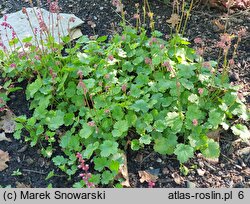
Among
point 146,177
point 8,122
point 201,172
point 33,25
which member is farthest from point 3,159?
point 33,25

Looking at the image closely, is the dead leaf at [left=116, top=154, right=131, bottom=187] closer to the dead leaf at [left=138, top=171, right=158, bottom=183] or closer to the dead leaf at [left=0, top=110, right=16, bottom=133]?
the dead leaf at [left=138, top=171, right=158, bottom=183]

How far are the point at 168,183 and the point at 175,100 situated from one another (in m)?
0.61

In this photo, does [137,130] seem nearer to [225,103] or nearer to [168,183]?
[168,183]

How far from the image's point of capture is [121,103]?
2986 mm

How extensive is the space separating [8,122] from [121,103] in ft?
2.99

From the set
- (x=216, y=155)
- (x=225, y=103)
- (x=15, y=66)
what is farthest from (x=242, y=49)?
(x=15, y=66)

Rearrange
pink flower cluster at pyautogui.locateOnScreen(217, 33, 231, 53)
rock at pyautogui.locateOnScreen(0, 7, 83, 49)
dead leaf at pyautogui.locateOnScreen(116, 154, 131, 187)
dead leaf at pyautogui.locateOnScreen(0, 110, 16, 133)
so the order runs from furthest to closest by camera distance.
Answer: rock at pyautogui.locateOnScreen(0, 7, 83, 49) → dead leaf at pyautogui.locateOnScreen(0, 110, 16, 133) → pink flower cluster at pyautogui.locateOnScreen(217, 33, 231, 53) → dead leaf at pyautogui.locateOnScreen(116, 154, 131, 187)

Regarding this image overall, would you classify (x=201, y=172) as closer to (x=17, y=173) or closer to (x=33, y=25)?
(x=17, y=173)

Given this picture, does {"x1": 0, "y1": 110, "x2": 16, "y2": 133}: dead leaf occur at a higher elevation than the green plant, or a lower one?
higher

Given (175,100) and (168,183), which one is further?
(175,100)

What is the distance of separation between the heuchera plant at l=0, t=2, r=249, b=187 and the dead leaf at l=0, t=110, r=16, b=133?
0.36 feet

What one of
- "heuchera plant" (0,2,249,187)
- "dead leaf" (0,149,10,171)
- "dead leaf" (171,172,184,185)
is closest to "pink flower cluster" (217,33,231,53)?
"heuchera plant" (0,2,249,187)

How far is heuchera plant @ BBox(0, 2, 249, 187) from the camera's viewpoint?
2.86 metres
